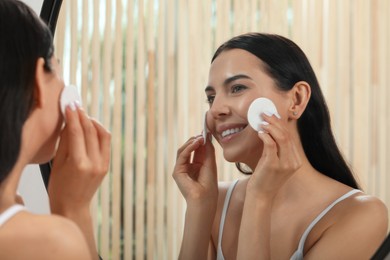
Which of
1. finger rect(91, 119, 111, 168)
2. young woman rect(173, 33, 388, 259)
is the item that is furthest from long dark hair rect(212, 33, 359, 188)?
finger rect(91, 119, 111, 168)

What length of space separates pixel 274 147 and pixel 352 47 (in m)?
0.14

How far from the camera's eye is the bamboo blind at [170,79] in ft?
1.70

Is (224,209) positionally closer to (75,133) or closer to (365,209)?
(365,209)

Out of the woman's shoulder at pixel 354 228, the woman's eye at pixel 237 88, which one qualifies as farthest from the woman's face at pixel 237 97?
the woman's shoulder at pixel 354 228

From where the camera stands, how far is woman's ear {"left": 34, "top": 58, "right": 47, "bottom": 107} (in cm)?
36

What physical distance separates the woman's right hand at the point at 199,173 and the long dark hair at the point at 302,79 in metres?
0.04

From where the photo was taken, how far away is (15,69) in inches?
13.5

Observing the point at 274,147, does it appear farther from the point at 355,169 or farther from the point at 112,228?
the point at 112,228

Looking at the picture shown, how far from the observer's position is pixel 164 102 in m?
0.60

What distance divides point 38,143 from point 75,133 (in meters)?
0.03

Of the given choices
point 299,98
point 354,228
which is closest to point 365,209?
point 354,228

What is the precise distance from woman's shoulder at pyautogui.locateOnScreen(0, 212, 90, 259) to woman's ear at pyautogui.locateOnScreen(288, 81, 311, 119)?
317 mm

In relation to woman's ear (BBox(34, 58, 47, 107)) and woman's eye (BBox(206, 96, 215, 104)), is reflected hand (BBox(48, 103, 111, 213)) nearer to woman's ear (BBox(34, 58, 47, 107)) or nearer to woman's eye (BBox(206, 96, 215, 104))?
woman's ear (BBox(34, 58, 47, 107))

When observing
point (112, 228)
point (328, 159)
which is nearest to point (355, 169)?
point (328, 159)
